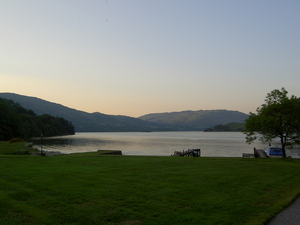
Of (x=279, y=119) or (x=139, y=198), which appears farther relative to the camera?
(x=279, y=119)

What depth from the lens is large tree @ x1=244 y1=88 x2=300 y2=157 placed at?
3575 cm

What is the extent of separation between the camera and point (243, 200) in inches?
434

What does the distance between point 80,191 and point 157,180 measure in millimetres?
4948

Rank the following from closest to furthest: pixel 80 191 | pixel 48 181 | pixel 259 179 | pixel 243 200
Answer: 1. pixel 243 200
2. pixel 80 191
3. pixel 48 181
4. pixel 259 179

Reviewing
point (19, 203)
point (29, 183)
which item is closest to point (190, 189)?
point (19, 203)

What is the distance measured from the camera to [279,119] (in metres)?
36.0

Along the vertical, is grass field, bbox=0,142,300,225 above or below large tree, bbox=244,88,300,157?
below

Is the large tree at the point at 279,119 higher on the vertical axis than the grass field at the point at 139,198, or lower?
higher

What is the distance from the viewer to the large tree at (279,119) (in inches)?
1407

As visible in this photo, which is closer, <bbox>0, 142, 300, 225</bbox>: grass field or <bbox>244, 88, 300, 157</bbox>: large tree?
<bbox>0, 142, 300, 225</bbox>: grass field

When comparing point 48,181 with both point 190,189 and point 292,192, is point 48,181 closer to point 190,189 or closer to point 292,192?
point 190,189

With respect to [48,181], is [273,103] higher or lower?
higher

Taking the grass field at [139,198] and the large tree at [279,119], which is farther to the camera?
the large tree at [279,119]

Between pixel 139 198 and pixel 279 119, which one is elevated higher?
pixel 279 119
